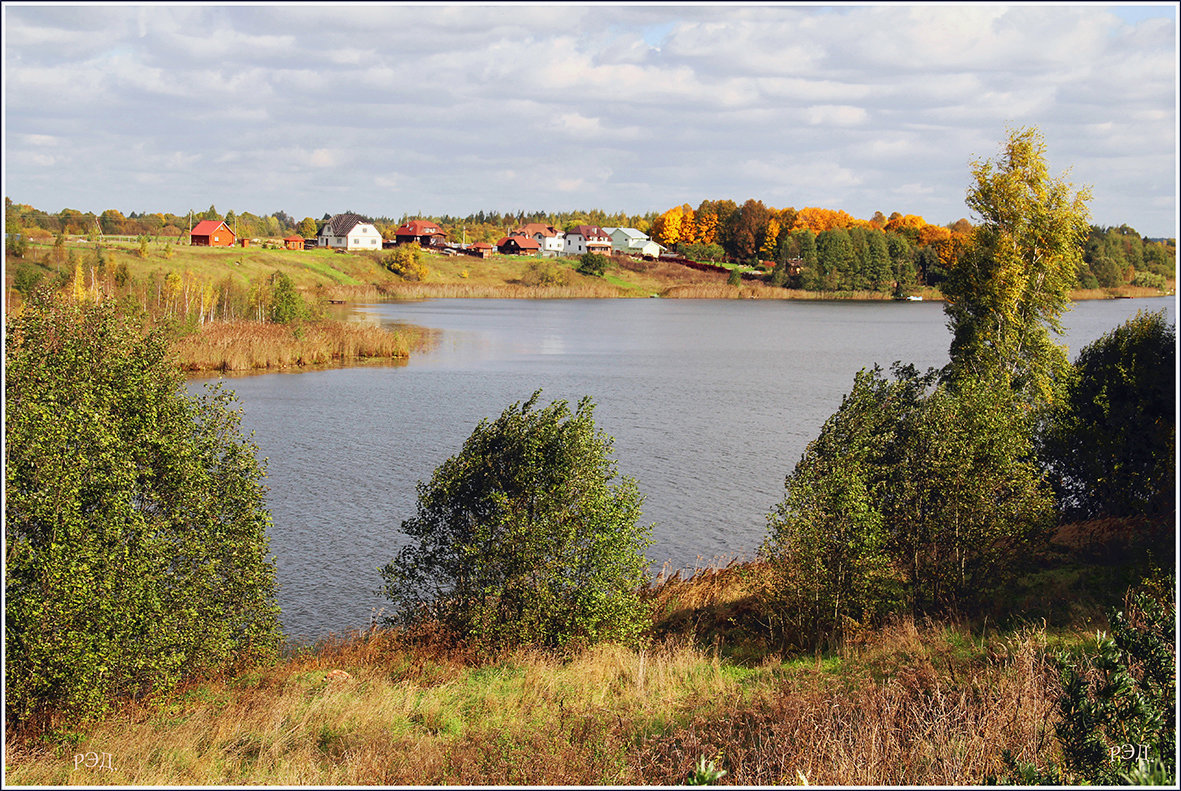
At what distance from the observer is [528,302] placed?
121 meters

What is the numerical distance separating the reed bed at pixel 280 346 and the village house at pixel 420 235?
8909 centimetres

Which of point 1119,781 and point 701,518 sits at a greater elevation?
point 1119,781

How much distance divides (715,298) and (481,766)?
125349 millimetres

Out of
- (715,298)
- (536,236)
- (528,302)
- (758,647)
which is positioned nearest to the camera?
(758,647)

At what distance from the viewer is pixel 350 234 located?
13838cm

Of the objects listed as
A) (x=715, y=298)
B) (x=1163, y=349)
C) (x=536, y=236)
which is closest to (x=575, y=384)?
(x=1163, y=349)

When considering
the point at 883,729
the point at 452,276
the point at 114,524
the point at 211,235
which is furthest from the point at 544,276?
the point at 883,729

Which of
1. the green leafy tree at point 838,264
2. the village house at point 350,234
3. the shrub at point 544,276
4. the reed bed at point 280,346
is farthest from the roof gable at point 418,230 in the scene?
the reed bed at point 280,346

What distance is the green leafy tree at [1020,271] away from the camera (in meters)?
24.4

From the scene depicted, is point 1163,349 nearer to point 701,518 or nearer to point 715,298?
point 701,518

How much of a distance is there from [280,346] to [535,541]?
43563 mm

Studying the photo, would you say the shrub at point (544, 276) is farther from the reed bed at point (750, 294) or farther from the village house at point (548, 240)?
the village house at point (548, 240)

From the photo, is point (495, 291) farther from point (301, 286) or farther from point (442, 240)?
point (442, 240)

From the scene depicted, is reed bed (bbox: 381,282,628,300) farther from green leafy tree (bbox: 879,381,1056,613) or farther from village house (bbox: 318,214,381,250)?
green leafy tree (bbox: 879,381,1056,613)
